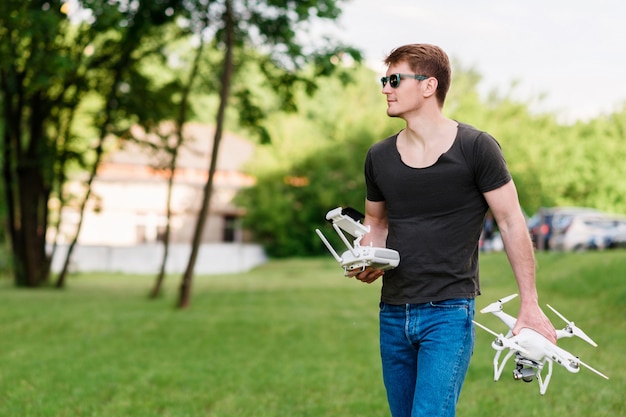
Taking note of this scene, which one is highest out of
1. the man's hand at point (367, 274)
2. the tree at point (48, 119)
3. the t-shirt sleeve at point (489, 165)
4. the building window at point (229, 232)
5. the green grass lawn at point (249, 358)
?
the tree at point (48, 119)

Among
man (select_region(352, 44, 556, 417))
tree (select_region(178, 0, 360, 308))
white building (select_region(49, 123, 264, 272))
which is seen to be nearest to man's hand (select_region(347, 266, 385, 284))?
man (select_region(352, 44, 556, 417))

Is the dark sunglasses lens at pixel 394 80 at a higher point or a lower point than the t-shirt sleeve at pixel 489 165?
higher

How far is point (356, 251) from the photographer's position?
12.9 feet

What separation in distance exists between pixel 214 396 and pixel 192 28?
1139cm

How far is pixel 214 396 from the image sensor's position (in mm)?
8508

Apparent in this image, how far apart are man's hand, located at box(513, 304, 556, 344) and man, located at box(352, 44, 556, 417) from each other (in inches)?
3.7

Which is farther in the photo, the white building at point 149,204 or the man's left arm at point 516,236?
the white building at point 149,204

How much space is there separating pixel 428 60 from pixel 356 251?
89cm

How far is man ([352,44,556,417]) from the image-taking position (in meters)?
3.81

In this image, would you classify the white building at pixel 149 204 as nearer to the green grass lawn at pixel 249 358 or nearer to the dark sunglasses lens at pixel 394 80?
the green grass lawn at pixel 249 358

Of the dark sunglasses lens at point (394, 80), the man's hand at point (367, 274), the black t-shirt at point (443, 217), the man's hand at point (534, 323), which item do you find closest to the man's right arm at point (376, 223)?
the man's hand at point (367, 274)

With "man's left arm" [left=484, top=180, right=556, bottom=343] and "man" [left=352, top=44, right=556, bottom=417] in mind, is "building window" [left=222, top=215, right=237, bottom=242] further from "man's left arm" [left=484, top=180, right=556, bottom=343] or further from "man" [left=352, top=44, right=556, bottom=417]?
"man's left arm" [left=484, top=180, right=556, bottom=343]

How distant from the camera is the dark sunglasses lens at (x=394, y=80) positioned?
13.0ft

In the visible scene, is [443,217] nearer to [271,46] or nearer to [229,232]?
[271,46]
